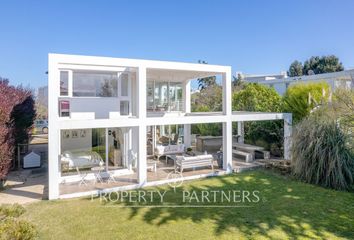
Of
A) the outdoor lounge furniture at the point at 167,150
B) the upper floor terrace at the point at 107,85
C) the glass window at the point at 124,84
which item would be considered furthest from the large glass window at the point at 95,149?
the outdoor lounge furniture at the point at 167,150

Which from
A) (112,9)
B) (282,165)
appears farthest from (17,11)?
(282,165)

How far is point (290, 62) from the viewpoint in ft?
216

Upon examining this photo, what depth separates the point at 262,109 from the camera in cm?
2142

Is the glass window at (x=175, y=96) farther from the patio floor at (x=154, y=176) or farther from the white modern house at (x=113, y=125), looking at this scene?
the patio floor at (x=154, y=176)

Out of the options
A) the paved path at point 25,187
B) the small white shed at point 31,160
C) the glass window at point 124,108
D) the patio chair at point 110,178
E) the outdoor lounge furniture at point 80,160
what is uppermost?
the glass window at point 124,108

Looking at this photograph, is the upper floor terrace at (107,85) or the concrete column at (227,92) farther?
the concrete column at (227,92)

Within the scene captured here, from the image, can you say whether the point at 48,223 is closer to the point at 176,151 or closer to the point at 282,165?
the point at 176,151

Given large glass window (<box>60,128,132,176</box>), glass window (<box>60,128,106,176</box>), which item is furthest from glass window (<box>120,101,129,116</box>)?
glass window (<box>60,128,106,176</box>)

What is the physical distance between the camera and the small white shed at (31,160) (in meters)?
15.8

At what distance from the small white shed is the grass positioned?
7441 millimetres

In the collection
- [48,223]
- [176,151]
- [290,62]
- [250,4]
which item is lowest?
[48,223]

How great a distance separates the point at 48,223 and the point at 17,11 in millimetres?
17389

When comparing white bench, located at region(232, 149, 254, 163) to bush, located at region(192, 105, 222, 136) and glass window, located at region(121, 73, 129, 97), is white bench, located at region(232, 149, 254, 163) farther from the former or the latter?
glass window, located at region(121, 73, 129, 97)

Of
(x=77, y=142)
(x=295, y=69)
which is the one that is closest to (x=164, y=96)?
(x=77, y=142)
